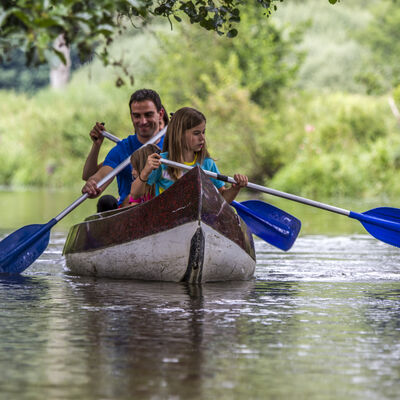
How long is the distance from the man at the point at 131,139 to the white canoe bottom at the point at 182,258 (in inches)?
29.1

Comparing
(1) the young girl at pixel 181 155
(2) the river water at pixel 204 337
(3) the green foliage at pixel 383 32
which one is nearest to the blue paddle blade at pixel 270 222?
(2) the river water at pixel 204 337

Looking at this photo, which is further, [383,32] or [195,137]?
[383,32]

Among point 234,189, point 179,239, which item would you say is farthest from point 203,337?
point 234,189

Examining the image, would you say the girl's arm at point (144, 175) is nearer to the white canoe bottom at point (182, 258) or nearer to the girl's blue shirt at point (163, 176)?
the girl's blue shirt at point (163, 176)

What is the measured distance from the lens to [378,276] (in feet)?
30.0

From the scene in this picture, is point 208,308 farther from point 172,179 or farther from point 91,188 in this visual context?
point 91,188

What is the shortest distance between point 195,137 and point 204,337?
2.90 meters

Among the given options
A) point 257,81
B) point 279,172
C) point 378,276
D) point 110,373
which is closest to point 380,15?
point 257,81

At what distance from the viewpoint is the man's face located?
31.2 feet

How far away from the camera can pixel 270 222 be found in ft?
32.8

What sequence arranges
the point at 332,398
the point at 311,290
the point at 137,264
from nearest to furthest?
the point at 332,398 < the point at 311,290 < the point at 137,264

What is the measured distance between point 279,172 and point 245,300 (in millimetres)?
20278

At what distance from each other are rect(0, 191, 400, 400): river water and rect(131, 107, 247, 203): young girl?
30.1 inches

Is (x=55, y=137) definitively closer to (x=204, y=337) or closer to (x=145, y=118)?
(x=145, y=118)
